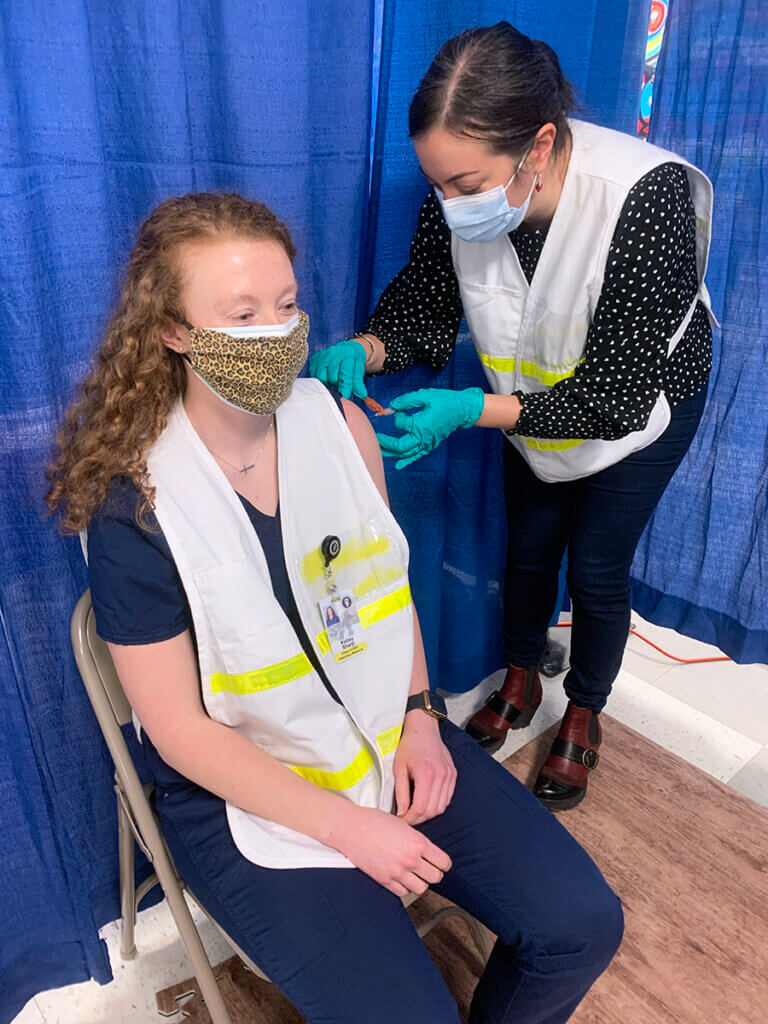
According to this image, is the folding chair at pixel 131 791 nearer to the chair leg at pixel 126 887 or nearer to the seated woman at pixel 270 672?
the seated woman at pixel 270 672

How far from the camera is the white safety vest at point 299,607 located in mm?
1055

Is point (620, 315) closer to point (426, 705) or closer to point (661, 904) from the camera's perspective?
point (426, 705)

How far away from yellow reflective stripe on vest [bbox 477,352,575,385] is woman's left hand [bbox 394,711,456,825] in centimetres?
64

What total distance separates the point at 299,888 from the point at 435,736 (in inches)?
12.6

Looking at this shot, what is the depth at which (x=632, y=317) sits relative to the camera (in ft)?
4.25

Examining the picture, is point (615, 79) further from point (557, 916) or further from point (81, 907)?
point (81, 907)

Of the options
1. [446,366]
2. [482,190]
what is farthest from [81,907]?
[482,190]

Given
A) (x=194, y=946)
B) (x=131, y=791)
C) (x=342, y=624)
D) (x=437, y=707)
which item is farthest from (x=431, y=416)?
(x=194, y=946)

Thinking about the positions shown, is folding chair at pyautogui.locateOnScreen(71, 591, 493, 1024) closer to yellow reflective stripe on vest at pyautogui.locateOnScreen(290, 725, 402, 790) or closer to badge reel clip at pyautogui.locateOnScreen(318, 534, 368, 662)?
yellow reflective stripe on vest at pyautogui.locateOnScreen(290, 725, 402, 790)

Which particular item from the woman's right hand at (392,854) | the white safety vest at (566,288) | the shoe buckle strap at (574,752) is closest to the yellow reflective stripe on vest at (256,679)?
the woman's right hand at (392,854)

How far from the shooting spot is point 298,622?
1181mm

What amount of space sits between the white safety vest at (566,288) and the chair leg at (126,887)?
1006 millimetres

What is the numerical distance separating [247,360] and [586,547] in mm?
892

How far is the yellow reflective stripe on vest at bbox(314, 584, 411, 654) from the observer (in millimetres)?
1233
